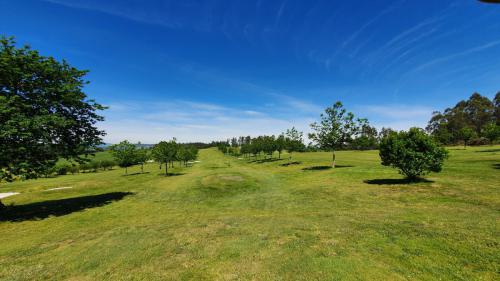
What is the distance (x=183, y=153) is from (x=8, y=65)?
55404 mm

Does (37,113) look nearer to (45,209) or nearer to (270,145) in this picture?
(45,209)

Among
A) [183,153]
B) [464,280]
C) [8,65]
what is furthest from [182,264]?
[183,153]

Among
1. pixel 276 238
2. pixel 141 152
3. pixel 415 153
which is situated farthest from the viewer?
pixel 141 152

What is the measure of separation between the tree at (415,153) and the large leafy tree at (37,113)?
95.5ft

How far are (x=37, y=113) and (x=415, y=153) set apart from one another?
32.6m

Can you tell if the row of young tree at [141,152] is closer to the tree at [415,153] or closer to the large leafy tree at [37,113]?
the large leafy tree at [37,113]

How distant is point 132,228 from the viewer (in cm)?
1282

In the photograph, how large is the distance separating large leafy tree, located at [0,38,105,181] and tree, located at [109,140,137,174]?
40.0m

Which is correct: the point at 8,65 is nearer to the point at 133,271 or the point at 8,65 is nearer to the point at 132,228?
the point at 132,228

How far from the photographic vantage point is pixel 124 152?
5609cm

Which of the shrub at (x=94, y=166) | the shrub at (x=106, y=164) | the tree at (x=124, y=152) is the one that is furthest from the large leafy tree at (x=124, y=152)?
the shrub at (x=106, y=164)

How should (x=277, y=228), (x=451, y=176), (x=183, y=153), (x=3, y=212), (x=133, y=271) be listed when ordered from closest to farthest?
1. (x=133, y=271)
2. (x=277, y=228)
3. (x=3, y=212)
4. (x=451, y=176)
5. (x=183, y=153)

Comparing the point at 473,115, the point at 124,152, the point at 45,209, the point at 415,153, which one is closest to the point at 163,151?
Answer: the point at 124,152

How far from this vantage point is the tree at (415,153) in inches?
782
